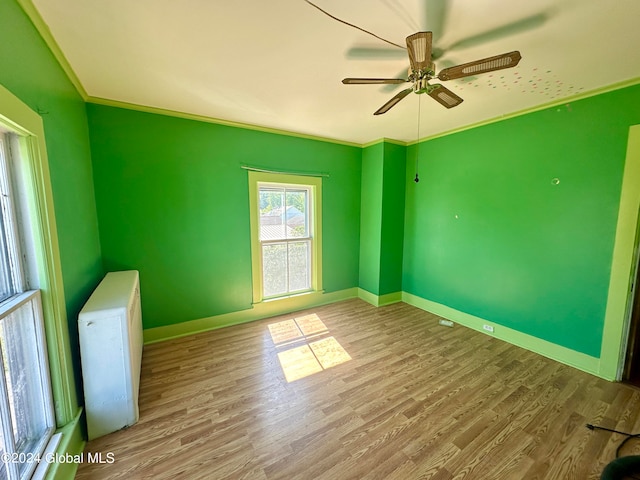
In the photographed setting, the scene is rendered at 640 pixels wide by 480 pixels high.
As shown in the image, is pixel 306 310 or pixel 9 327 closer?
pixel 9 327

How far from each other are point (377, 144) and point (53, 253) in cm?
366

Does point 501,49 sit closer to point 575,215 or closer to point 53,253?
point 575,215

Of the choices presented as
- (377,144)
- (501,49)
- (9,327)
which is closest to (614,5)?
(501,49)

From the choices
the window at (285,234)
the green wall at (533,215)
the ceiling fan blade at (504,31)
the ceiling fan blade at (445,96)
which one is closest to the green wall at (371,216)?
the green wall at (533,215)

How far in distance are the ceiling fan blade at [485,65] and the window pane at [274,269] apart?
8.80 ft

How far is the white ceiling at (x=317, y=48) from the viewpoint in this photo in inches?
51.0

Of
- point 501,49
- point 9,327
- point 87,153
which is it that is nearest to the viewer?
point 9,327

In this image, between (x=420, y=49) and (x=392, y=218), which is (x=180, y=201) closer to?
(x=420, y=49)

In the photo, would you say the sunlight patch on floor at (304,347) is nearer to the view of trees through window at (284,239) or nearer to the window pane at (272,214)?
the view of trees through window at (284,239)

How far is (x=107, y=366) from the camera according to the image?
5.23 ft

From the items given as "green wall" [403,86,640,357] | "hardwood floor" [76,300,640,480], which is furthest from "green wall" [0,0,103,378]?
"green wall" [403,86,640,357]

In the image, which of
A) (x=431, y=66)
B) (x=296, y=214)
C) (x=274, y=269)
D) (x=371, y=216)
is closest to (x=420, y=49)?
(x=431, y=66)

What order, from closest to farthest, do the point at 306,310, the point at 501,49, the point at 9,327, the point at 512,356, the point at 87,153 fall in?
the point at 9,327 → the point at 501,49 → the point at 87,153 → the point at 512,356 → the point at 306,310

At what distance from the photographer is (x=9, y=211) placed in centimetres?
121
